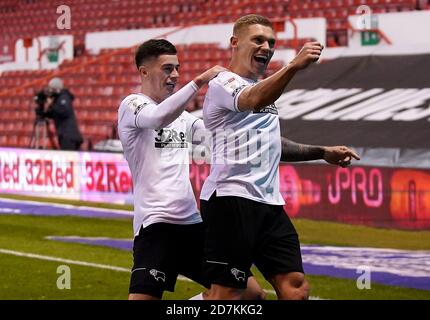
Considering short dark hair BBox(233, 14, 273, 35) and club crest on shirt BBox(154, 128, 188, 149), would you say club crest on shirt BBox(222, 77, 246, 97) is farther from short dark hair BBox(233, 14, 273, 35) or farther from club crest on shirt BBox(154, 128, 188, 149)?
club crest on shirt BBox(154, 128, 188, 149)

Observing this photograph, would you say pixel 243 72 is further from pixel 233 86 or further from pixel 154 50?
pixel 154 50

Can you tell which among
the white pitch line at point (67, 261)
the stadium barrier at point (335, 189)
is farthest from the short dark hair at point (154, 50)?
the stadium barrier at point (335, 189)

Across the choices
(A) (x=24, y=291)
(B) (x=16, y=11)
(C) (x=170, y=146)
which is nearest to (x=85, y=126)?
(B) (x=16, y=11)

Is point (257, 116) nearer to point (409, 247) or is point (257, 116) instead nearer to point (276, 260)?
point (276, 260)

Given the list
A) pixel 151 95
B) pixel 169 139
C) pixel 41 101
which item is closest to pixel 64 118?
pixel 41 101

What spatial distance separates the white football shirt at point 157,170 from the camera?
6.44 meters

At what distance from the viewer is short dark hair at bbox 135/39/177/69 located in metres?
6.54

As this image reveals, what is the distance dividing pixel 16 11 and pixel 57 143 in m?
11.3

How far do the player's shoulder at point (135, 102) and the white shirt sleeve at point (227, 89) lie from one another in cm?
47

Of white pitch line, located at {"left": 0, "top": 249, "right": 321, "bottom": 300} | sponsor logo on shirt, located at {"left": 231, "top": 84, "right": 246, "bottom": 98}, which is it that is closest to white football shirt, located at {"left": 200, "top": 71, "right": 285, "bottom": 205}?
→ sponsor logo on shirt, located at {"left": 231, "top": 84, "right": 246, "bottom": 98}

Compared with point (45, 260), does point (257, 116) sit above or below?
above

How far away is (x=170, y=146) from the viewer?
6484mm

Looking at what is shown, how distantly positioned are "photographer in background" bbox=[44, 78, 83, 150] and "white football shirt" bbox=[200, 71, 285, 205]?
626 inches

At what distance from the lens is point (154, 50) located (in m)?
6.57
